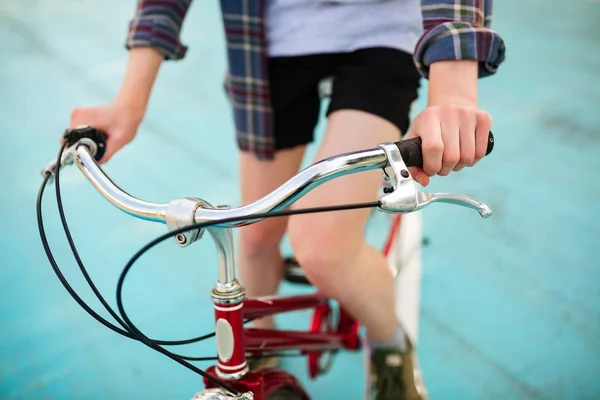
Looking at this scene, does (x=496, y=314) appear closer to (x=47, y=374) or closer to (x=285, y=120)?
(x=285, y=120)

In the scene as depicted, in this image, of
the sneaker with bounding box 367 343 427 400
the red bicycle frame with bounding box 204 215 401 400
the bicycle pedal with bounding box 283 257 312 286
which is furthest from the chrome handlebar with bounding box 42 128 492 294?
the bicycle pedal with bounding box 283 257 312 286

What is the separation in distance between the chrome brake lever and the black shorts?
461 millimetres

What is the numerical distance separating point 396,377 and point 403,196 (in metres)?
0.88

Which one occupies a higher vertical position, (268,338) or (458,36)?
(458,36)

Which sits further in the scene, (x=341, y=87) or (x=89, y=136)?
(x=341, y=87)

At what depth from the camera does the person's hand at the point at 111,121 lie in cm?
102

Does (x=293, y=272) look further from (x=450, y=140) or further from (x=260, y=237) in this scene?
(x=450, y=140)

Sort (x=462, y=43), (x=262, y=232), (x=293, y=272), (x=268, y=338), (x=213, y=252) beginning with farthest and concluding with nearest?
(x=213, y=252) → (x=293, y=272) → (x=262, y=232) → (x=268, y=338) → (x=462, y=43)

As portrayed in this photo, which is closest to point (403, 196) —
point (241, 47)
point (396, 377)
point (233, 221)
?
point (233, 221)

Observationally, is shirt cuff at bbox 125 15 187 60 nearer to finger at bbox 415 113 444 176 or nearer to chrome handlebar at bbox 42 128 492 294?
chrome handlebar at bbox 42 128 492 294

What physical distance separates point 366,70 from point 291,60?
0.18 m

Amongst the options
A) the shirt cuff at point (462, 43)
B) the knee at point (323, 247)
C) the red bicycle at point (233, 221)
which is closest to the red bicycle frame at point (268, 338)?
the red bicycle at point (233, 221)

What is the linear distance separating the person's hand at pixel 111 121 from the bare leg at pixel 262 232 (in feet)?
1.02

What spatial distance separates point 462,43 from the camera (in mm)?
788
